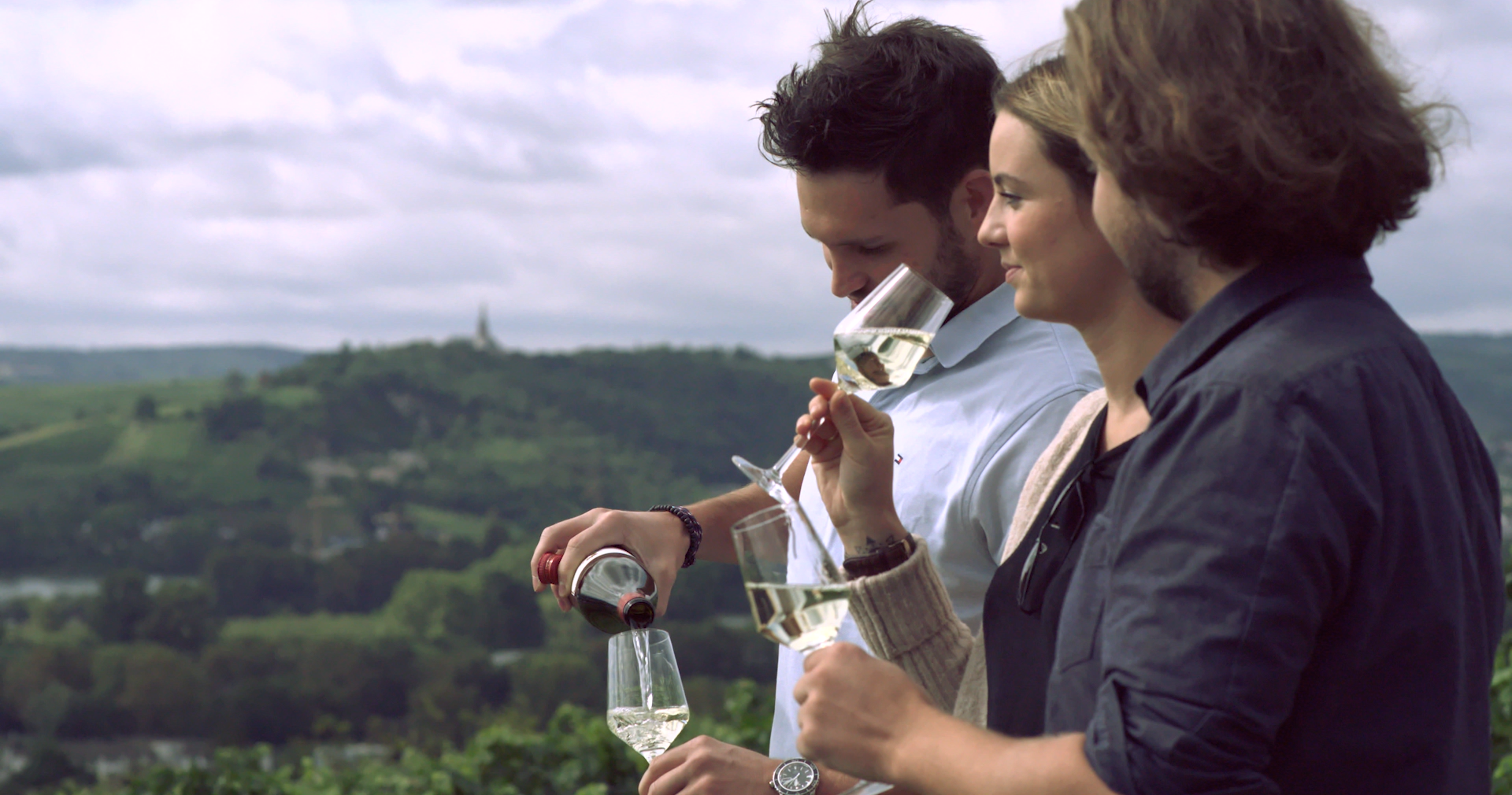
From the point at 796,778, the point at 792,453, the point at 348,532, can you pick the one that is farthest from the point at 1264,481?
the point at 348,532

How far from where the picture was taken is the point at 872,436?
2.19 m

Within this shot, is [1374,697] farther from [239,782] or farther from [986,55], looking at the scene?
[239,782]

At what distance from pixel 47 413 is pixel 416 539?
1325 inches

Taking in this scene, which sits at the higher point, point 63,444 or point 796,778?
point 796,778

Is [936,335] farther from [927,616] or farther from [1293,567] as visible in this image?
[1293,567]

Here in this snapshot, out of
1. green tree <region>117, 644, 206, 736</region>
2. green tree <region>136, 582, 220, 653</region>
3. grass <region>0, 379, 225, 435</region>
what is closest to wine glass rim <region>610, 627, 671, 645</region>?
green tree <region>117, 644, 206, 736</region>

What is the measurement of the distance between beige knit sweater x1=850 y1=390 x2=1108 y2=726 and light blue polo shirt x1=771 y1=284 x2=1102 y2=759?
0.17m

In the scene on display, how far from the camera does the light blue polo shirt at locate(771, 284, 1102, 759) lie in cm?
227

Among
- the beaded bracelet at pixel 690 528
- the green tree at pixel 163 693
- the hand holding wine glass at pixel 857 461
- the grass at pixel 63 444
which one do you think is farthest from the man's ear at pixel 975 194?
the grass at pixel 63 444

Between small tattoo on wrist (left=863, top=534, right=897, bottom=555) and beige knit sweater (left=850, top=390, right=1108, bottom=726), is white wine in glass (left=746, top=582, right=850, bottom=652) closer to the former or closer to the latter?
beige knit sweater (left=850, top=390, right=1108, bottom=726)

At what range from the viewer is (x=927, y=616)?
1.99 metres

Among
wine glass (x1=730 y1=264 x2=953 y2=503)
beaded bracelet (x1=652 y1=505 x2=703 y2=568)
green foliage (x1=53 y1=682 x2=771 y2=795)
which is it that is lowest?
green foliage (x1=53 y1=682 x2=771 y2=795)

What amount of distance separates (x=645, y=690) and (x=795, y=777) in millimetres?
486

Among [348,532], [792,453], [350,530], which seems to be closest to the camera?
[792,453]
